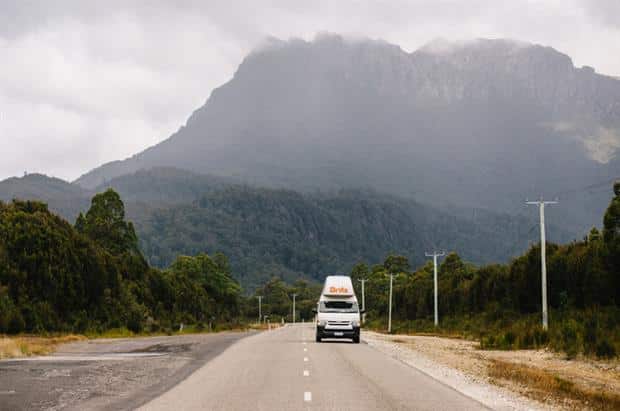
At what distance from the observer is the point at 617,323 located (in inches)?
1592

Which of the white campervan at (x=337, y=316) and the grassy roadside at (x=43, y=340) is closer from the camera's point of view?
the grassy roadside at (x=43, y=340)

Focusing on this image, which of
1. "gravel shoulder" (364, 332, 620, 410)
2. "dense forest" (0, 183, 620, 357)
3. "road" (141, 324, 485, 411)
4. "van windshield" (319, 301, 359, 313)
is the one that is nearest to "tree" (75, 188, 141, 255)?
"dense forest" (0, 183, 620, 357)

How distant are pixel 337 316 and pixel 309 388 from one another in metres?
25.7

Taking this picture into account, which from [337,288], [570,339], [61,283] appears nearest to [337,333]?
[337,288]

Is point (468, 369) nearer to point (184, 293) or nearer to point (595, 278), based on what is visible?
point (595, 278)

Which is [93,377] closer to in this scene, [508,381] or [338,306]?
[508,381]

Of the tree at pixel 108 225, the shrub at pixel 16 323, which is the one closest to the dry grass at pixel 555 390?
the shrub at pixel 16 323

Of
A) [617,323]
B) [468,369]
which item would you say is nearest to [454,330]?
[617,323]

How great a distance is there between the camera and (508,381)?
24.1 metres

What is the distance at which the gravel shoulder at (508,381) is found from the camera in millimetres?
19234

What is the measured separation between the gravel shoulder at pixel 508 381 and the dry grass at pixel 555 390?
13 cm

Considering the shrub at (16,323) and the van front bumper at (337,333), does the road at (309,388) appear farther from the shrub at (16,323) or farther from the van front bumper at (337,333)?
the shrub at (16,323)

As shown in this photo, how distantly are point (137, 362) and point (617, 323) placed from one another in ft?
73.9

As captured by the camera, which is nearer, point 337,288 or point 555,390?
point 555,390
